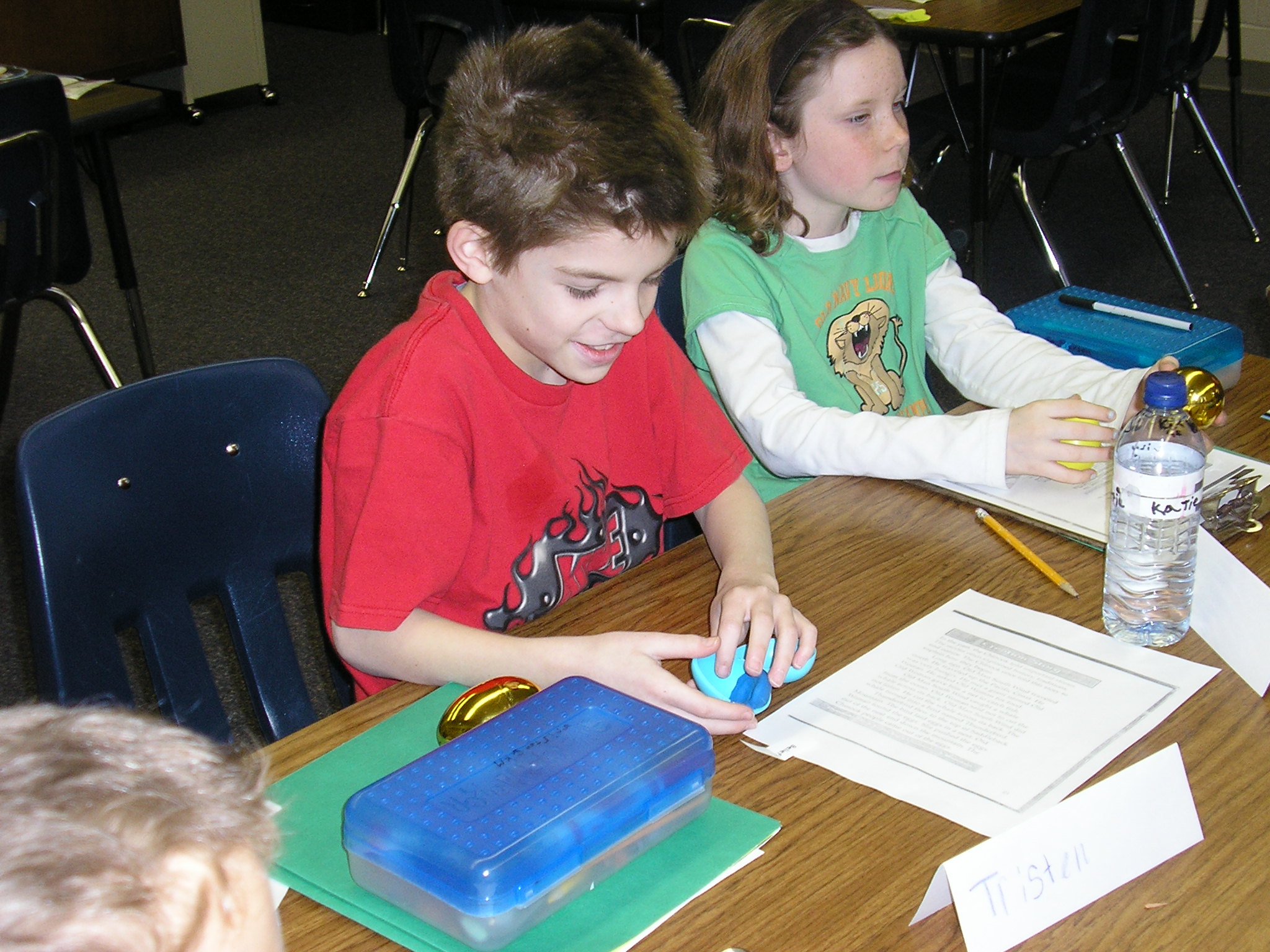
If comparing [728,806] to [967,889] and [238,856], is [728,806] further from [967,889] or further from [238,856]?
[238,856]

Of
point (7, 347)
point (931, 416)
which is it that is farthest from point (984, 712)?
point (7, 347)

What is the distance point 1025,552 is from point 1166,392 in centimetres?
21

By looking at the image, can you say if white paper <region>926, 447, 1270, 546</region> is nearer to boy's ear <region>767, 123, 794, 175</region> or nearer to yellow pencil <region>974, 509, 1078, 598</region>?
yellow pencil <region>974, 509, 1078, 598</region>

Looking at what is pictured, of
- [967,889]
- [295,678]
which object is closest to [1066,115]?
[295,678]

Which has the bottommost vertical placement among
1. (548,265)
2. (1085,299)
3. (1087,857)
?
(1087,857)

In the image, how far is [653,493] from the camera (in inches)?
50.4

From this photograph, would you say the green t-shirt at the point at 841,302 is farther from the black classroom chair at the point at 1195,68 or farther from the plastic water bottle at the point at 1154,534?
the black classroom chair at the point at 1195,68

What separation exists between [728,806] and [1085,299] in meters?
0.98

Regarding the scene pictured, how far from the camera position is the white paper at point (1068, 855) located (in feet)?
2.18

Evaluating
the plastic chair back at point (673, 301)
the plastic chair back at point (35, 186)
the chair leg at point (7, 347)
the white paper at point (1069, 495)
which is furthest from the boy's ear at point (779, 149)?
the chair leg at point (7, 347)

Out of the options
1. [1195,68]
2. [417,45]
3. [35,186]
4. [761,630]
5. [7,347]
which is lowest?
[7,347]

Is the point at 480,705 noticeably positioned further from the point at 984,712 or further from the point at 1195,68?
the point at 1195,68

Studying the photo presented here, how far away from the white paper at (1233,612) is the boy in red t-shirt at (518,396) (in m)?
0.30

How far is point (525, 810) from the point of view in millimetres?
685
